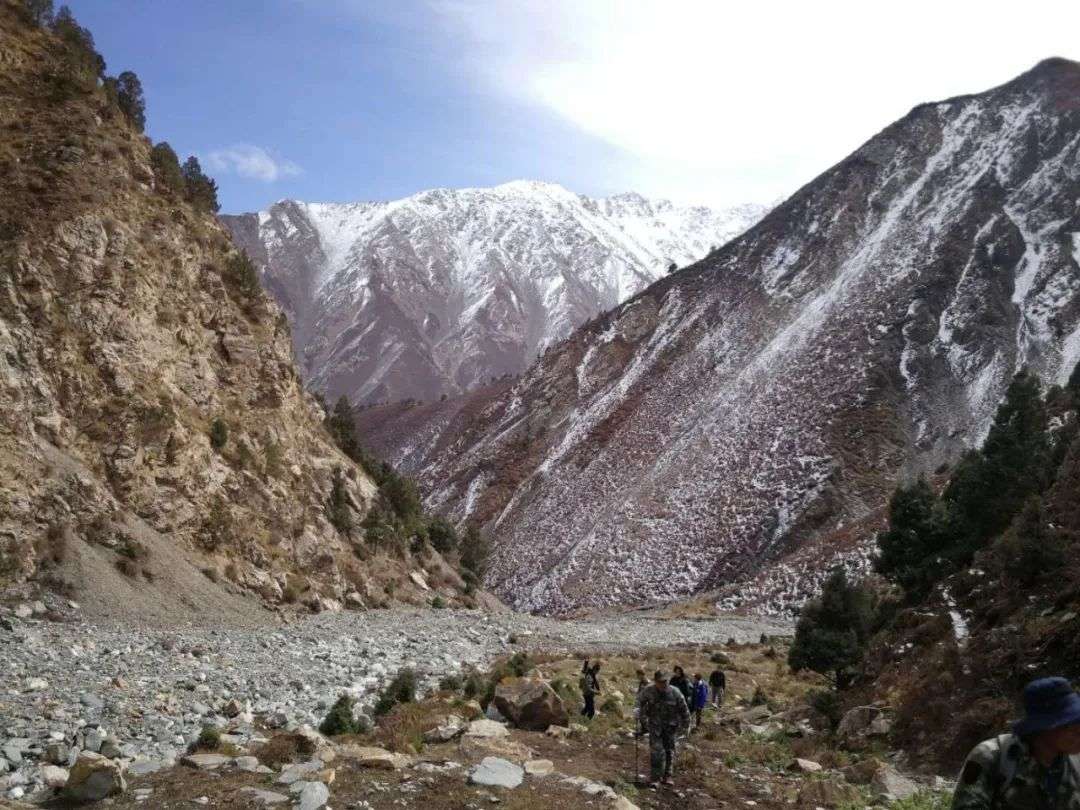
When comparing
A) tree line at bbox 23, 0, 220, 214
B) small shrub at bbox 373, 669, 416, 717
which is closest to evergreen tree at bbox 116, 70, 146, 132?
tree line at bbox 23, 0, 220, 214

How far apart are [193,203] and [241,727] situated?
2849cm

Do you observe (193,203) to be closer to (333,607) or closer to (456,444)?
(333,607)

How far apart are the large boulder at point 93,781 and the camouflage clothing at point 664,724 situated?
6360mm

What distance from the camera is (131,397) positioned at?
78.6 feet

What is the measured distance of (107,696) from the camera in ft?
38.6

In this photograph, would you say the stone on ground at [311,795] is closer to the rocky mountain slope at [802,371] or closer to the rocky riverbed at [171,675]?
the rocky riverbed at [171,675]

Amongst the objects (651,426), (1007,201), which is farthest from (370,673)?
(1007,201)

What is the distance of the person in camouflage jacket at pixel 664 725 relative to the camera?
33.3ft

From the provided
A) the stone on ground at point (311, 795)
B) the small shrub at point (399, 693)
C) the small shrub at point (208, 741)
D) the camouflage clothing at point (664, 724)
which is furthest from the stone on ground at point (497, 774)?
the small shrub at point (399, 693)

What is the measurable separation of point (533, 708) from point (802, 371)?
5830cm

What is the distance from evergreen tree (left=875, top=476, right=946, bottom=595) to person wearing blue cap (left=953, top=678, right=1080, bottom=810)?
2339 cm

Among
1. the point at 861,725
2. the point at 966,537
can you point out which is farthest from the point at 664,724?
the point at 966,537

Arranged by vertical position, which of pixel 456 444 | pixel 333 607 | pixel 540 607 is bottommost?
pixel 540 607

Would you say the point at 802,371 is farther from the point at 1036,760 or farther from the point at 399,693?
the point at 1036,760
